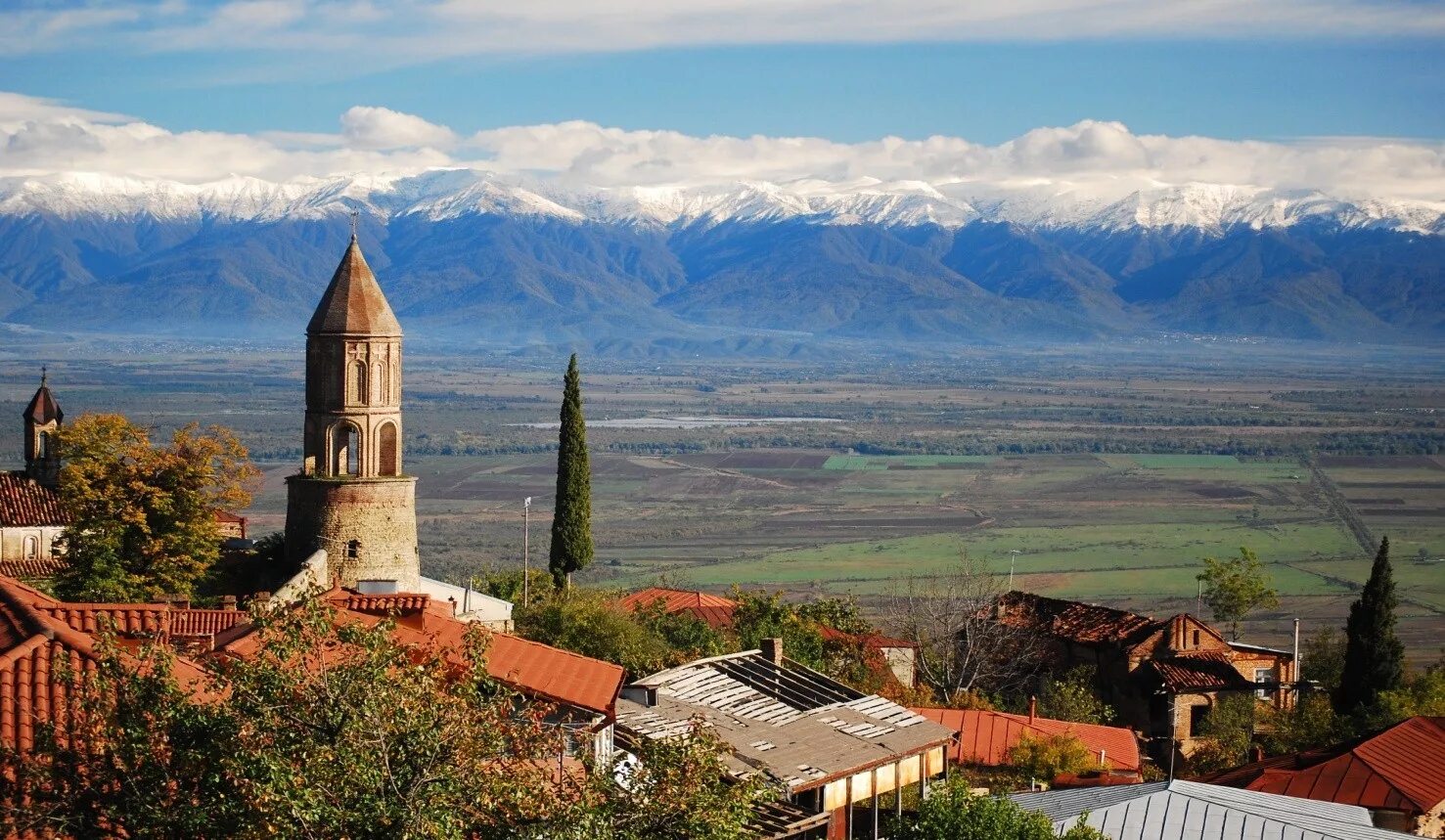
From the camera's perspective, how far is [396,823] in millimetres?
13312

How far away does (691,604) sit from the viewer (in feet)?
167

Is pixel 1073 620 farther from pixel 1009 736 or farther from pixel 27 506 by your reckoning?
pixel 27 506

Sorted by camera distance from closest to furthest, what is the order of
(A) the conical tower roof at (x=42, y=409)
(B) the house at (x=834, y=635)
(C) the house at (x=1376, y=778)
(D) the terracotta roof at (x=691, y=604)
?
(C) the house at (x=1376, y=778), (B) the house at (x=834, y=635), (D) the terracotta roof at (x=691, y=604), (A) the conical tower roof at (x=42, y=409)

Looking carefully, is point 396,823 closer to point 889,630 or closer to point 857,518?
point 889,630

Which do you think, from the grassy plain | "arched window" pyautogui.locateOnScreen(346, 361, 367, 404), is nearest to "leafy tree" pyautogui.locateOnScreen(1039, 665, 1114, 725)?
"arched window" pyautogui.locateOnScreen(346, 361, 367, 404)

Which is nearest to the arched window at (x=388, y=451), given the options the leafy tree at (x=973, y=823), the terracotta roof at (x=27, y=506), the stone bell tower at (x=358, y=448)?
the stone bell tower at (x=358, y=448)

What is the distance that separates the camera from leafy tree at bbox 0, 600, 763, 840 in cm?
1339

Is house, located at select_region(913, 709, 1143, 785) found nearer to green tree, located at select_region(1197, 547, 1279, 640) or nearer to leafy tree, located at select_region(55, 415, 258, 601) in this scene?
leafy tree, located at select_region(55, 415, 258, 601)

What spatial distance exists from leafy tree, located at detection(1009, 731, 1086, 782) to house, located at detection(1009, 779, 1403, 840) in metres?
7.22

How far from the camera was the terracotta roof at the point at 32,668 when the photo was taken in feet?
48.6

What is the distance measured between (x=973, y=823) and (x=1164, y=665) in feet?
86.8

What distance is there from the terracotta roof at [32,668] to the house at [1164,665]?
3120cm

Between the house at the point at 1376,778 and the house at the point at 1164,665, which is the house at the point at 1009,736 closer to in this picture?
the house at the point at 1376,778

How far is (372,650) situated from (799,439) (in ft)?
596
